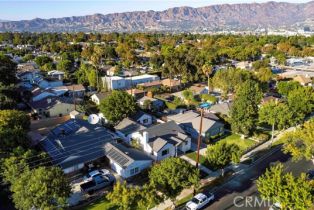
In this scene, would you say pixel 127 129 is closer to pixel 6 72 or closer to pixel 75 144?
pixel 75 144

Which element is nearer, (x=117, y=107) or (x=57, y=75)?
(x=117, y=107)

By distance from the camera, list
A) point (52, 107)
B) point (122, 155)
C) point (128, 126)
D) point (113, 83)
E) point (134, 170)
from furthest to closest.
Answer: point (113, 83) → point (52, 107) → point (128, 126) → point (122, 155) → point (134, 170)

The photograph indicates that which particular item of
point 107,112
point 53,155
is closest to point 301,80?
point 107,112

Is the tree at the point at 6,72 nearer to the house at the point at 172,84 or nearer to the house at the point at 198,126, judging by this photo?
the house at the point at 172,84

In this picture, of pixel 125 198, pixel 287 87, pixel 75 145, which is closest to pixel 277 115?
pixel 287 87

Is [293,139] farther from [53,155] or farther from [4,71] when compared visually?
[4,71]
